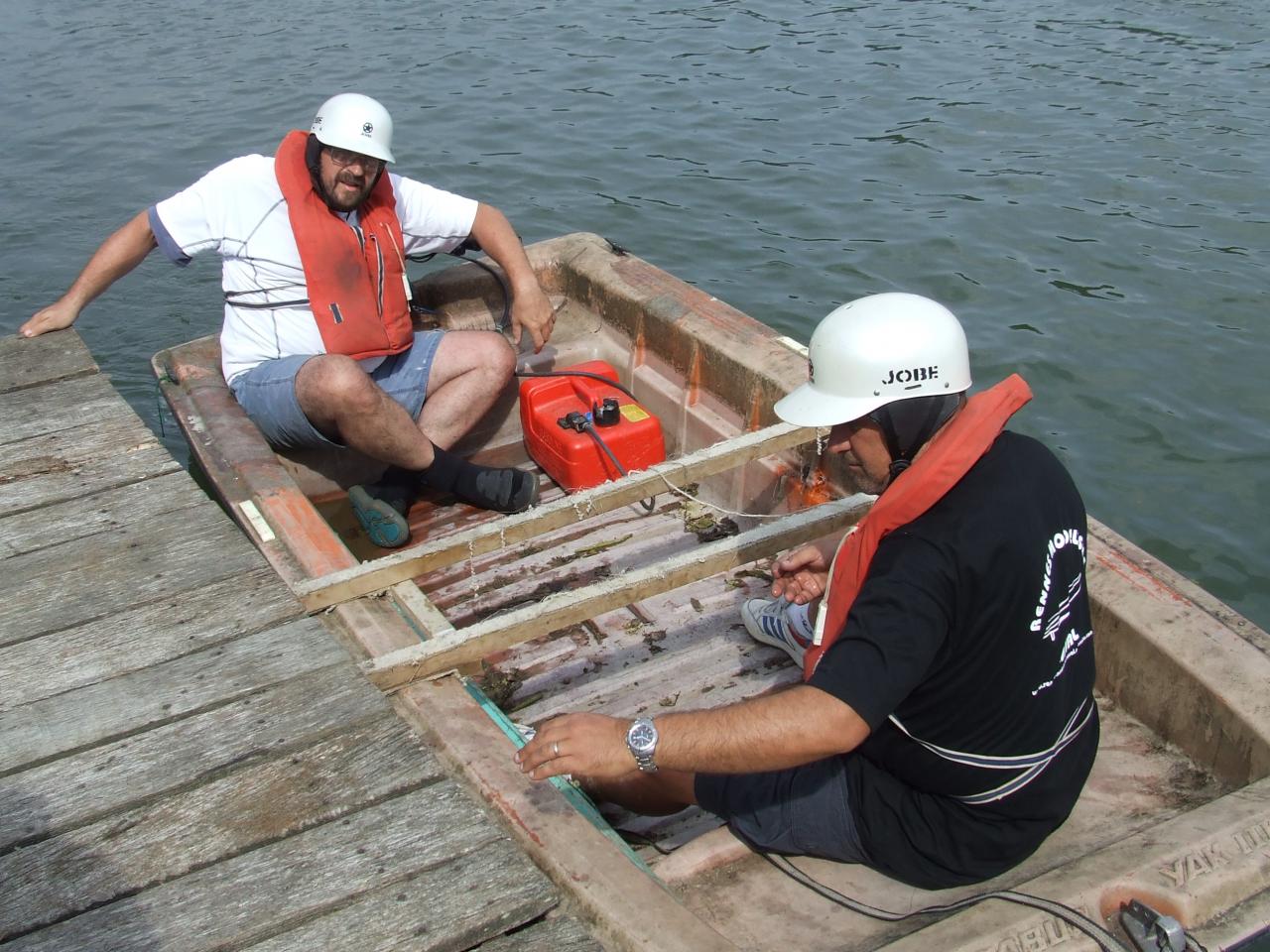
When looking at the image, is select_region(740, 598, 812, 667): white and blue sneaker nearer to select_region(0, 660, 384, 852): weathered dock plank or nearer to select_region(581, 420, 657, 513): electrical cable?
select_region(581, 420, 657, 513): electrical cable

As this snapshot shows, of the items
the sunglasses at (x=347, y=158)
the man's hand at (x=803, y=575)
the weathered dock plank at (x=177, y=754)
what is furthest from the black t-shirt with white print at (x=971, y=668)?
the sunglasses at (x=347, y=158)

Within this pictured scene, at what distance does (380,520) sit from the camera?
4.68 meters

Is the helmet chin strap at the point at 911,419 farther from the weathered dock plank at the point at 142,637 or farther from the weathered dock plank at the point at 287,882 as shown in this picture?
the weathered dock plank at the point at 142,637

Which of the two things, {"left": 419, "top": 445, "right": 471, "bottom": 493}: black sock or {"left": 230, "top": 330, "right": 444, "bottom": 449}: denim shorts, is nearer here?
{"left": 230, "top": 330, "right": 444, "bottom": 449}: denim shorts

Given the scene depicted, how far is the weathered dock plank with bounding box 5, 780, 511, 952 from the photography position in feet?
7.45

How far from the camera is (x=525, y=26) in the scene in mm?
13594

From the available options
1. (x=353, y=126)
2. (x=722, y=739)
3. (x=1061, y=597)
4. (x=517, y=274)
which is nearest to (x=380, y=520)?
(x=517, y=274)

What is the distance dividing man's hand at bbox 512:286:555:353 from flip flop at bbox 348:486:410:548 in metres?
1.00

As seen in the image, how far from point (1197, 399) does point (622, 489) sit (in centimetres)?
440

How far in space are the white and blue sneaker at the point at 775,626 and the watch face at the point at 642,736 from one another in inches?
56.4

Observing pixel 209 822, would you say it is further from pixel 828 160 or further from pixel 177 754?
pixel 828 160

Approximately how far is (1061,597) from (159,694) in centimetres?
210

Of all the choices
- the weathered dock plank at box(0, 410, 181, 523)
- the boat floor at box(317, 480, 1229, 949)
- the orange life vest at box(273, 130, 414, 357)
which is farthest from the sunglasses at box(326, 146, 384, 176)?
the boat floor at box(317, 480, 1229, 949)

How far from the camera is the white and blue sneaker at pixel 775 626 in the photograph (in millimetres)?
3926
